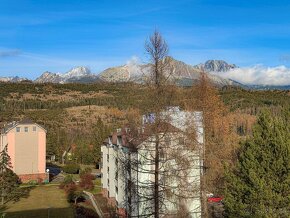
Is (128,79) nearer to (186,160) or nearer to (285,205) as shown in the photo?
(186,160)

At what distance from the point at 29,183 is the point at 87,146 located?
69.7 ft

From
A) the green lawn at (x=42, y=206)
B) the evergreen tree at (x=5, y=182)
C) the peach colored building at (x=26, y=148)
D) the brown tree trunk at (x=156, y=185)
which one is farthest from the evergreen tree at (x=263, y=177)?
the peach colored building at (x=26, y=148)

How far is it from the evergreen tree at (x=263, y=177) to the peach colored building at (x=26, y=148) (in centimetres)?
4233

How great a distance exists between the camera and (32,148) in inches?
2162

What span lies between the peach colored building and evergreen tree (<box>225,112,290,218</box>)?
139 ft

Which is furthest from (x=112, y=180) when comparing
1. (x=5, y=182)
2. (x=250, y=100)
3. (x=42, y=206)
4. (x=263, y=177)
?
(x=250, y=100)

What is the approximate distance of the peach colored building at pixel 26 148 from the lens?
53.7 metres

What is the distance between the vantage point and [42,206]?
128 ft

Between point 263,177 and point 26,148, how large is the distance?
1762 inches

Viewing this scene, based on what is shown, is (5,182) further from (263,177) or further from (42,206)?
(263,177)

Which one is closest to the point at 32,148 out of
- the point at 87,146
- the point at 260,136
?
the point at 87,146

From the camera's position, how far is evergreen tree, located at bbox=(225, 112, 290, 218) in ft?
53.9

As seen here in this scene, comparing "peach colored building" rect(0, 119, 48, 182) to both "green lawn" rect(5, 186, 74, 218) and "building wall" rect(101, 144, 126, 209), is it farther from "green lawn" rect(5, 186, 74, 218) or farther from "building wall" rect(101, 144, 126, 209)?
"building wall" rect(101, 144, 126, 209)

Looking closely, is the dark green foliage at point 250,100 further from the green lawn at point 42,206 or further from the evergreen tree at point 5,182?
the evergreen tree at point 5,182
